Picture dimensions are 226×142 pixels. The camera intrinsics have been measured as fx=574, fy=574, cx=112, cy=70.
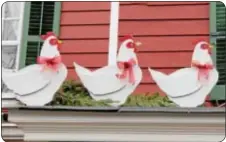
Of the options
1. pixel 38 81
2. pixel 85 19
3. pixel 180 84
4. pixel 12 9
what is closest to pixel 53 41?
pixel 38 81

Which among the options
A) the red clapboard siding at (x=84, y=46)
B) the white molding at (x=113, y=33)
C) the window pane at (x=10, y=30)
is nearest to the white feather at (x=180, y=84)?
the white molding at (x=113, y=33)

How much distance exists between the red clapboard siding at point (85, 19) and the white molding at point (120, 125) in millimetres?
1252

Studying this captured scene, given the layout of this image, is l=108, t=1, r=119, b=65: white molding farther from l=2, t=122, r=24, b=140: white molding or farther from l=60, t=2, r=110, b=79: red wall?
l=2, t=122, r=24, b=140: white molding

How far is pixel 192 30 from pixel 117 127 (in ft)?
4.38

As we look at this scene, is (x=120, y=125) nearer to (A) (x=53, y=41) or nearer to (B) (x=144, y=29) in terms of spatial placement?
(A) (x=53, y=41)

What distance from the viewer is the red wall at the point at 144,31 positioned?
5027 millimetres

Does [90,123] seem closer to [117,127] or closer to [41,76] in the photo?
[117,127]

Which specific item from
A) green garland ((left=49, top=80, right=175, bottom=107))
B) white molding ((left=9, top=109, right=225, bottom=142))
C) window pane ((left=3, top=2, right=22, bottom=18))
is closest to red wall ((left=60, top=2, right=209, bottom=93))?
green garland ((left=49, top=80, right=175, bottom=107))

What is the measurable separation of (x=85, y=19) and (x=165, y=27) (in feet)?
2.43

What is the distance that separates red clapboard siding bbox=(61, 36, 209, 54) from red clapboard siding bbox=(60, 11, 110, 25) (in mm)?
188

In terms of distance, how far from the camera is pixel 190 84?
4.27 m

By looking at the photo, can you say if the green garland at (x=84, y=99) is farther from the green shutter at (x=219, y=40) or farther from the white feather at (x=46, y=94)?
the green shutter at (x=219, y=40)

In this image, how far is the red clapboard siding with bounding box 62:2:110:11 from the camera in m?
5.27

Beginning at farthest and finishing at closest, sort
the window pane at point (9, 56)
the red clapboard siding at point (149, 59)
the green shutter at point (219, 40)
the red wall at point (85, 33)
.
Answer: the window pane at point (9, 56), the red wall at point (85, 33), the red clapboard siding at point (149, 59), the green shutter at point (219, 40)
